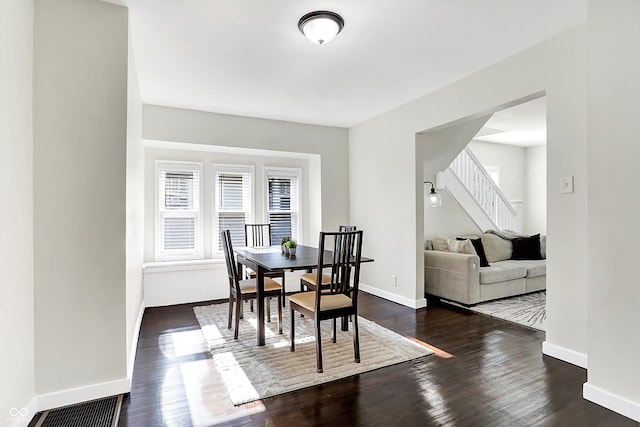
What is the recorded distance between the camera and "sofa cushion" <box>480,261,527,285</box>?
14.1ft

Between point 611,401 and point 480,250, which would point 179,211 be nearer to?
point 480,250

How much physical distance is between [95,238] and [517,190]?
822cm

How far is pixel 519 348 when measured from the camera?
9.70 ft

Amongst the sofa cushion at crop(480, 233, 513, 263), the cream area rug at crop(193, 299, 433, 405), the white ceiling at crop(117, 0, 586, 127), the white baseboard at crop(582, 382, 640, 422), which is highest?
the white ceiling at crop(117, 0, 586, 127)

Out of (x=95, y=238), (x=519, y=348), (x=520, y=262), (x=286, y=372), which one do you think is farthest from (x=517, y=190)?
(x=95, y=238)

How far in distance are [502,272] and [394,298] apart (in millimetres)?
1470

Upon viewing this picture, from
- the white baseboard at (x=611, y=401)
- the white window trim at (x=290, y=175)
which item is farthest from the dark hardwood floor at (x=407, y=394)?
the white window trim at (x=290, y=175)

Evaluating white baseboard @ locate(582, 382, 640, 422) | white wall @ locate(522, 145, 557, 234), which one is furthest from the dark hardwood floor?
white wall @ locate(522, 145, 557, 234)

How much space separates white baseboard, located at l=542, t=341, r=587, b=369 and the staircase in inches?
112

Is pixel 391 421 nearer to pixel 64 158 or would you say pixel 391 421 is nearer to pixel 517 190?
pixel 64 158

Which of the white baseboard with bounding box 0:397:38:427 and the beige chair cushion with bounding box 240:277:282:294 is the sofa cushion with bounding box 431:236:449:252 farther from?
the white baseboard with bounding box 0:397:38:427

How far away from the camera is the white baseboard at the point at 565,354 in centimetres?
256

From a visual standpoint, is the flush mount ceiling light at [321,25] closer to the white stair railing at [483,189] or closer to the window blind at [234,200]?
the window blind at [234,200]

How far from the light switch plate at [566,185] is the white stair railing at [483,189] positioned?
2.77 metres
